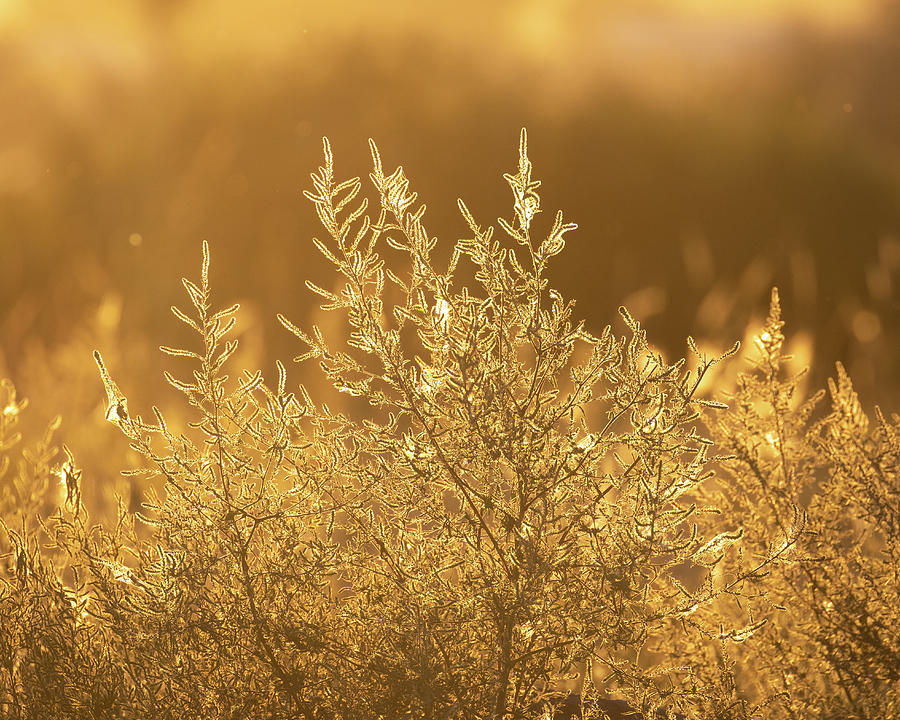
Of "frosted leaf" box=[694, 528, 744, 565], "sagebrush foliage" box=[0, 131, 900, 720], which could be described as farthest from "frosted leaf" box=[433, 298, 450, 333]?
"frosted leaf" box=[694, 528, 744, 565]

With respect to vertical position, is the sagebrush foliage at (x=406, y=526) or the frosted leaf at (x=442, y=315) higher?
the frosted leaf at (x=442, y=315)

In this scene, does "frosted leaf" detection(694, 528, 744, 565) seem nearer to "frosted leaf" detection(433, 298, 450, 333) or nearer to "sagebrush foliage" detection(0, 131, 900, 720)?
"sagebrush foliage" detection(0, 131, 900, 720)

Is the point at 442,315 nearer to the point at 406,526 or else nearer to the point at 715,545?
the point at 406,526

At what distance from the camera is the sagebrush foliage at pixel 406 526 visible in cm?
292

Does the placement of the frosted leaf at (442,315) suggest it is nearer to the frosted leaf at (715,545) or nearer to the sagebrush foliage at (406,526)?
the sagebrush foliage at (406,526)

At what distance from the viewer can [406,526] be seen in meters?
3.29

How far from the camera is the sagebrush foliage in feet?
9.59

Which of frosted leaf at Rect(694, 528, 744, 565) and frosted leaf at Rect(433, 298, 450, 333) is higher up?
frosted leaf at Rect(433, 298, 450, 333)

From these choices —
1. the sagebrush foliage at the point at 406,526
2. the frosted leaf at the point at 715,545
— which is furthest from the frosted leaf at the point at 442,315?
the frosted leaf at the point at 715,545

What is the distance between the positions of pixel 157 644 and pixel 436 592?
93 cm

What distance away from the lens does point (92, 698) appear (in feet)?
10.7

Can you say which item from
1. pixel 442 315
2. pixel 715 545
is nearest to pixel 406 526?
pixel 442 315

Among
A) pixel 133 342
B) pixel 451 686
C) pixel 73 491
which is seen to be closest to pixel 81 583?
pixel 73 491

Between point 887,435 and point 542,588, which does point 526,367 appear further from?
point 887,435
